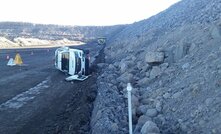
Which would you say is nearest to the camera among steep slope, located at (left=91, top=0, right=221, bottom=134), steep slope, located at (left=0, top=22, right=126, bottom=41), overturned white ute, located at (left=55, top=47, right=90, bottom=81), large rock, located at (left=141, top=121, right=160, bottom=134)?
large rock, located at (left=141, top=121, right=160, bottom=134)

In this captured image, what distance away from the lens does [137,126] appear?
11.2 meters

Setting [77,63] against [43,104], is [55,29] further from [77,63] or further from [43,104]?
[43,104]

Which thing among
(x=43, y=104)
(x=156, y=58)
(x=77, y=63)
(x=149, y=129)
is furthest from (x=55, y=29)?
(x=149, y=129)

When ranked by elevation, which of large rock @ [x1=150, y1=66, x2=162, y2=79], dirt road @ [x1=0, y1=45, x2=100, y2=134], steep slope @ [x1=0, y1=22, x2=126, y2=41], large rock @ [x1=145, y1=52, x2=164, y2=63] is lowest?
dirt road @ [x1=0, y1=45, x2=100, y2=134]

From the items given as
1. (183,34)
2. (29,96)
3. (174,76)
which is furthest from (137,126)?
(29,96)

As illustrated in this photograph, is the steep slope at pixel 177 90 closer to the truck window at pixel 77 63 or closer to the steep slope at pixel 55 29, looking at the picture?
the truck window at pixel 77 63

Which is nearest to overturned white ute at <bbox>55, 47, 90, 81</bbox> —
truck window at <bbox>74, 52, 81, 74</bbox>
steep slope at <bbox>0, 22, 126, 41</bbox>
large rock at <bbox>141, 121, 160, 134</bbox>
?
truck window at <bbox>74, 52, 81, 74</bbox>

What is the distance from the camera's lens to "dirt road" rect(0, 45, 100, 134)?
1379 cm

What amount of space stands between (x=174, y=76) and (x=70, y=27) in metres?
135

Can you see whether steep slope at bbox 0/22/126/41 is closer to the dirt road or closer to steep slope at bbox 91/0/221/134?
the dirt road

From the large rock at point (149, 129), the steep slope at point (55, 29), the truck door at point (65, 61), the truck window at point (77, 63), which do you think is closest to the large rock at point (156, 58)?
the large rock at point (149, 129)

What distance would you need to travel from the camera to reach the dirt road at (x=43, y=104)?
13.8 m

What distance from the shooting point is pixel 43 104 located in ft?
57.5

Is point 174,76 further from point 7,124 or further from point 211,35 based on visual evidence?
point 7,124
